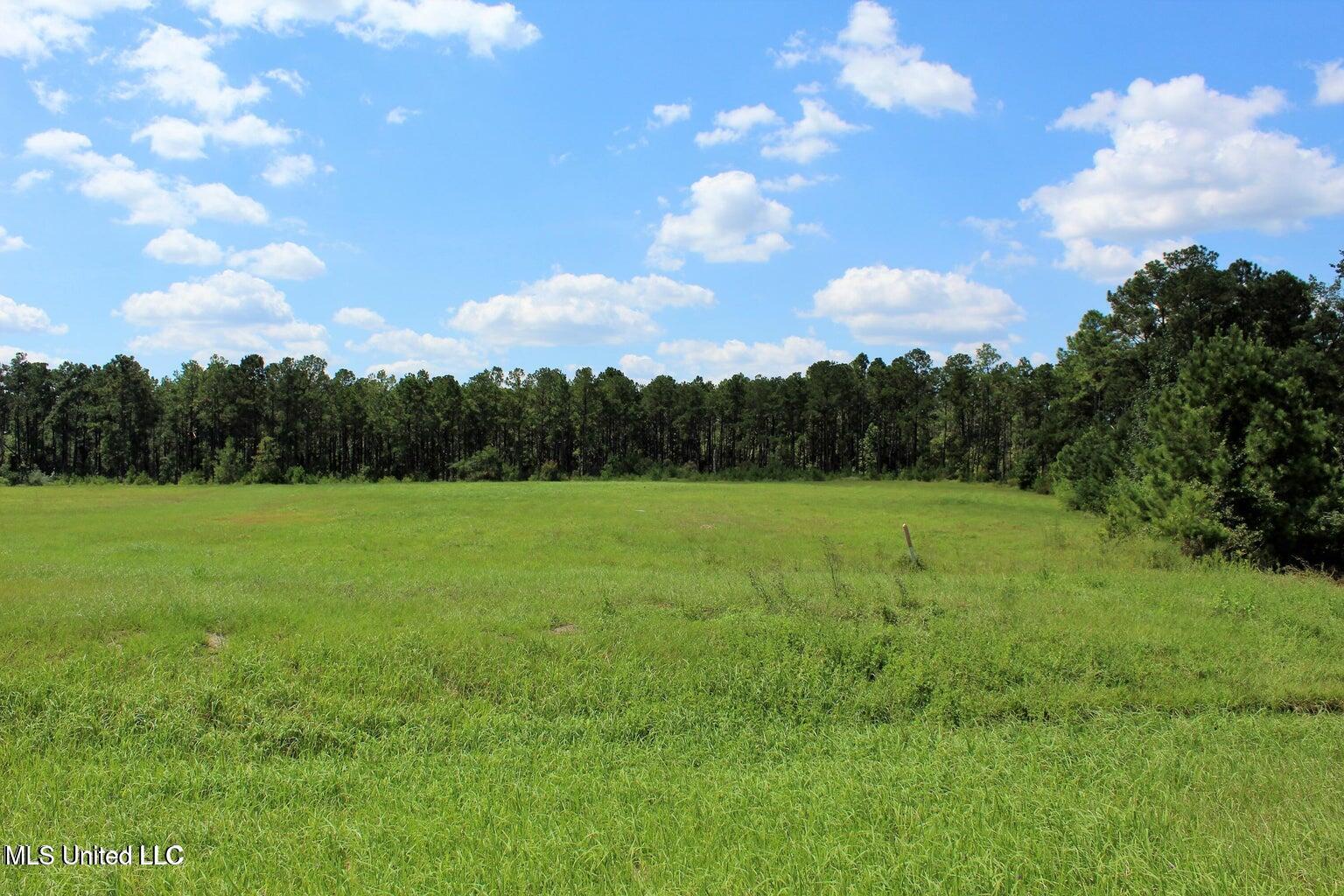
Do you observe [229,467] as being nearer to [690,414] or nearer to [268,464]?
[268,464]

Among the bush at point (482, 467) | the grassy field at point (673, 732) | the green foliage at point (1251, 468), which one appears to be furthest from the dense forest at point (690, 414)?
the grassy field at point (673, 732)

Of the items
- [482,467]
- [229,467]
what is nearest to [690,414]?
[482,467]

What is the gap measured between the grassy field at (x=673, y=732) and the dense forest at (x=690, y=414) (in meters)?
32.2

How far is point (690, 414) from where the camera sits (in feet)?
385

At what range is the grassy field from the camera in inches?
211

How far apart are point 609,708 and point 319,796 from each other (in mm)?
3468

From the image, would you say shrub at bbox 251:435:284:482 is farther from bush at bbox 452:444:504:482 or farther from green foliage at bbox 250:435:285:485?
bush at bbox 452:444:504:482

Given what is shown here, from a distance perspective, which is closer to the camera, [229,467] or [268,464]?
[229,467]

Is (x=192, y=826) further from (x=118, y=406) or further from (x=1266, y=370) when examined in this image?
(x=118, y=406)

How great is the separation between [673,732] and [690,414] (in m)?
109

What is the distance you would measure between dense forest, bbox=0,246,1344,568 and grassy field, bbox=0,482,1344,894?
106 ft

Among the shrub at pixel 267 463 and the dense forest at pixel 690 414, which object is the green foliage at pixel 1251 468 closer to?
the dense forest at pixel 690 414

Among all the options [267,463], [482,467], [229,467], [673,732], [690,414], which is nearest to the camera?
[673,732]

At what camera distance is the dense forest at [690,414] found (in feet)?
176
